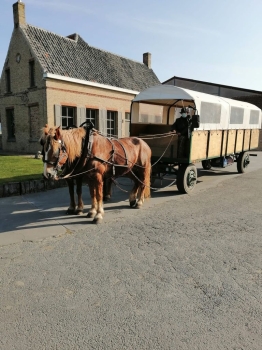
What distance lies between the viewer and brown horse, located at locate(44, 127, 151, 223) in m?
4.88

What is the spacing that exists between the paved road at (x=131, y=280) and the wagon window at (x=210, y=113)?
3.27 meters

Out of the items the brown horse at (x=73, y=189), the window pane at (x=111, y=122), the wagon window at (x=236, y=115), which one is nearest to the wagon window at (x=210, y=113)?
the wagon window at (x=236, y=115)

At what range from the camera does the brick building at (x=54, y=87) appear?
53.2ft

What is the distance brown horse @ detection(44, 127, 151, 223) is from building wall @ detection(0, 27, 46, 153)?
1114cm

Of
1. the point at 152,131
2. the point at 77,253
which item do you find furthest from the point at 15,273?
the point at 152,131

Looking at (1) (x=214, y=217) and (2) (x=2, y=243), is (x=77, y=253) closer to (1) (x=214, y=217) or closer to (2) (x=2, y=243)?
(2) (x=2, y=243)

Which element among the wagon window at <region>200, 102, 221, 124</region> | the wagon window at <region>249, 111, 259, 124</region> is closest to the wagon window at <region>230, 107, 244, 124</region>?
the wagon window at <region>249, 111, 259, 124</region>

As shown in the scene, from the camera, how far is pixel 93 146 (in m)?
5.65

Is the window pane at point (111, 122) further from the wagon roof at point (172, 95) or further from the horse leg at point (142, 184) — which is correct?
the horse leg at point (142, 184)

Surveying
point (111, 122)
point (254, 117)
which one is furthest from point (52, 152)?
point (111, 122)

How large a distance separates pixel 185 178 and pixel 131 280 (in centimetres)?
489

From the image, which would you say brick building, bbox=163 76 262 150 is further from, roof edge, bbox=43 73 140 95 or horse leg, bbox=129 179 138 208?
horse leg, bbox=129 179 138 208

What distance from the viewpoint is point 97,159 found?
5598 mm

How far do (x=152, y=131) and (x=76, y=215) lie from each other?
17.2 ft
